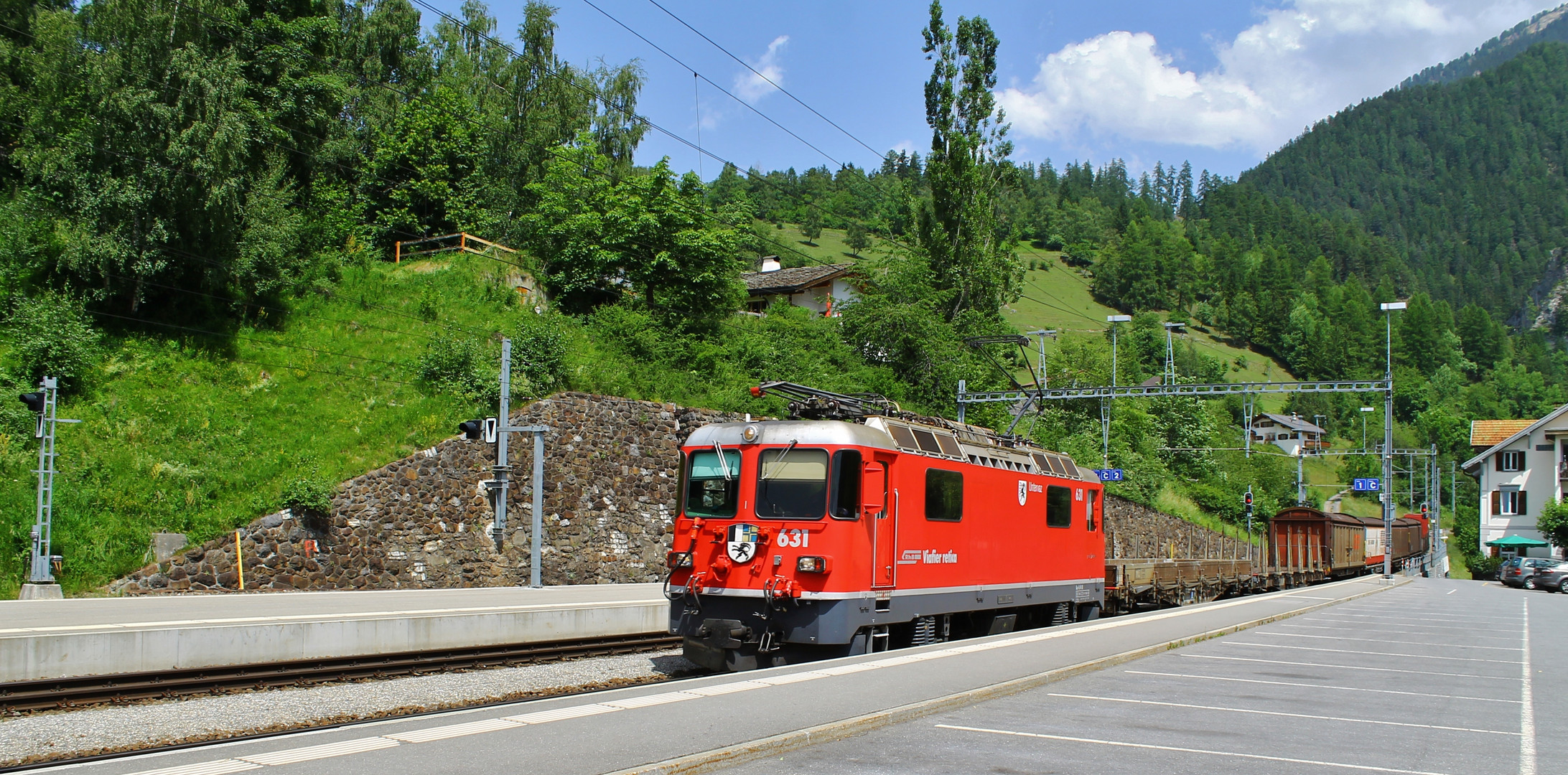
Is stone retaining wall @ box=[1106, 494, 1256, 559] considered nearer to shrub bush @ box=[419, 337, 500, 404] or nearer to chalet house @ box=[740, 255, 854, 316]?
chalet house @ box=[740, 255, 854, 316]

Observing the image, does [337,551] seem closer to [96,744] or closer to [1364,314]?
[96,744]

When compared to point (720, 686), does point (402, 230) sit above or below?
Answer: above

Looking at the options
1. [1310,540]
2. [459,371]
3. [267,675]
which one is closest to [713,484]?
[267,675]

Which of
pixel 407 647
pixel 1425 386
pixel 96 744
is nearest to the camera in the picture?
pixel 96 744

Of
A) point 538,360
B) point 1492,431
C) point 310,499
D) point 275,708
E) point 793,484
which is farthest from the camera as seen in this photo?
point 1492,431

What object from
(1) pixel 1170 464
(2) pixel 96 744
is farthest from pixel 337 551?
(1) pixel 1170 464

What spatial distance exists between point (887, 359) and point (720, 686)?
35.2 m

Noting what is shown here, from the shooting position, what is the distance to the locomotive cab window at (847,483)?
458 inches

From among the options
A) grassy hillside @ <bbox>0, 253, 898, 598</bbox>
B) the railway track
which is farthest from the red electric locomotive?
grassy hillside @ <bbox>0, 253, 898, 598</bbox>

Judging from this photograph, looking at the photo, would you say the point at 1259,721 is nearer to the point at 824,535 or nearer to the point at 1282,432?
the point at 824,535

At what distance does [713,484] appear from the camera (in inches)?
488

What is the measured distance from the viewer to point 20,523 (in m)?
17.2

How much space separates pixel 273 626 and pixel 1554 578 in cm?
4598

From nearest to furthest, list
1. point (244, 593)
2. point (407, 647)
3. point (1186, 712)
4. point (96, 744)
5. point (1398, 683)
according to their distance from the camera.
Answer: point (96, 744) → point (1186, 712) → point (1398, 683) → point (407, 647) → point (244, 593)
